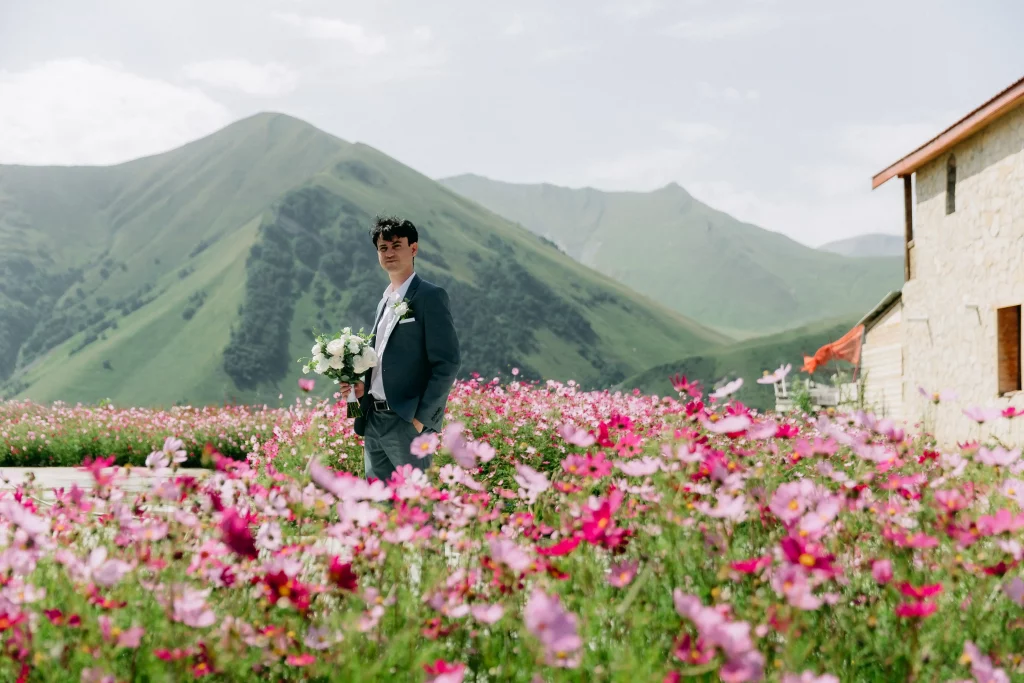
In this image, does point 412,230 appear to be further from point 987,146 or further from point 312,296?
point 312,296

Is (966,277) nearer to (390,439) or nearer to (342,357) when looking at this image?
(390,439)

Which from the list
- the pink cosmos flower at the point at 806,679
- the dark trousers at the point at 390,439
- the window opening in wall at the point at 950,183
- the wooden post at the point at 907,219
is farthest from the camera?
the wooden post at the point at 907,219

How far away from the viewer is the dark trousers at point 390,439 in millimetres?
4238

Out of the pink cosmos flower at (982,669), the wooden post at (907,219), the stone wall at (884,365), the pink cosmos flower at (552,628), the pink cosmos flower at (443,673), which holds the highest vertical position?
the wooden post at (907,219)

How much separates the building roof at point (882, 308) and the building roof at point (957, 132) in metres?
2.63

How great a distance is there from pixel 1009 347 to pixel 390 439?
9.98 m

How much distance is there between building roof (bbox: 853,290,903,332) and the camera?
1633cm

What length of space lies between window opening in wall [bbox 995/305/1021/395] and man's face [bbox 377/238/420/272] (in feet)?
31.4

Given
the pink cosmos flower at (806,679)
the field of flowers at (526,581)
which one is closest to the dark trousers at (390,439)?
the field of flowers at (526,581)

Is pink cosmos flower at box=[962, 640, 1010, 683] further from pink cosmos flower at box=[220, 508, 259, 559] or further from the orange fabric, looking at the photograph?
the orange fabric

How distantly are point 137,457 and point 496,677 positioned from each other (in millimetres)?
10623

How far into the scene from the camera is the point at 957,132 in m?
11.8

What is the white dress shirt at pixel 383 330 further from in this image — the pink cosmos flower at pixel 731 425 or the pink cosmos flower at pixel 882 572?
the pink cosmos flower at pixel 882 572

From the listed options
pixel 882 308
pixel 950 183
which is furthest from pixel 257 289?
pixel 950 183
